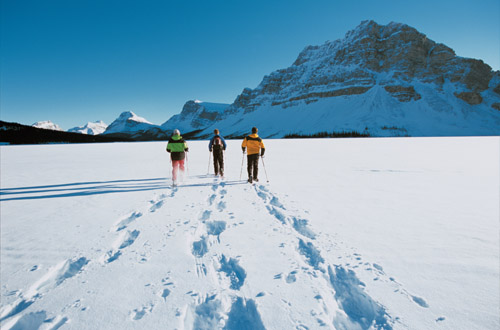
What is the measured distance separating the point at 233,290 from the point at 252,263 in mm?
640

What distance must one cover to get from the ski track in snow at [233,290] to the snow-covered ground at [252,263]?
0.05ft

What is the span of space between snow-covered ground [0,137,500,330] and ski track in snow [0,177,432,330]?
1 centimetres

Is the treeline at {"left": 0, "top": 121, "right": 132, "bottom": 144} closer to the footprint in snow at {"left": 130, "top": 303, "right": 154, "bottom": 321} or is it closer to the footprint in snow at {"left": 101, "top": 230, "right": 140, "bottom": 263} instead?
the footprint in snow at {"left": 101, "top": 230, "right": 140, "bottom": 263}

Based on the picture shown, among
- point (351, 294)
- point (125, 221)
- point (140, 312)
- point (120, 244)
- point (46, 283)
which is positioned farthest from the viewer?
point (125, 221)

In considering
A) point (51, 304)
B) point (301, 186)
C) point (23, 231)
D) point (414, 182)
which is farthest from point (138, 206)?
point (414, 182)

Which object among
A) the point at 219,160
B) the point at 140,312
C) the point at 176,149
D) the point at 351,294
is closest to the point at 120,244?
the point at 140,312

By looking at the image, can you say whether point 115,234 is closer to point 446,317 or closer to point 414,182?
point 446,317

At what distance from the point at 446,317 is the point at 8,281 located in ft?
18.4

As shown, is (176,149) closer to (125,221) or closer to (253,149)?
(253,149)

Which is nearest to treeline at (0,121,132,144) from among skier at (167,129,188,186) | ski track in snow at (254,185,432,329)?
skier at (167,129,188,186)

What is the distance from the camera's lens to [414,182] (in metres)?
8.92

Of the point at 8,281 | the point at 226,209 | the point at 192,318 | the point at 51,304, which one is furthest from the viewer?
the point at 226,209

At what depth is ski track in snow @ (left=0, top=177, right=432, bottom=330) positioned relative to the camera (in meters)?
2.43

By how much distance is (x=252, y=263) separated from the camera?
136 inches
